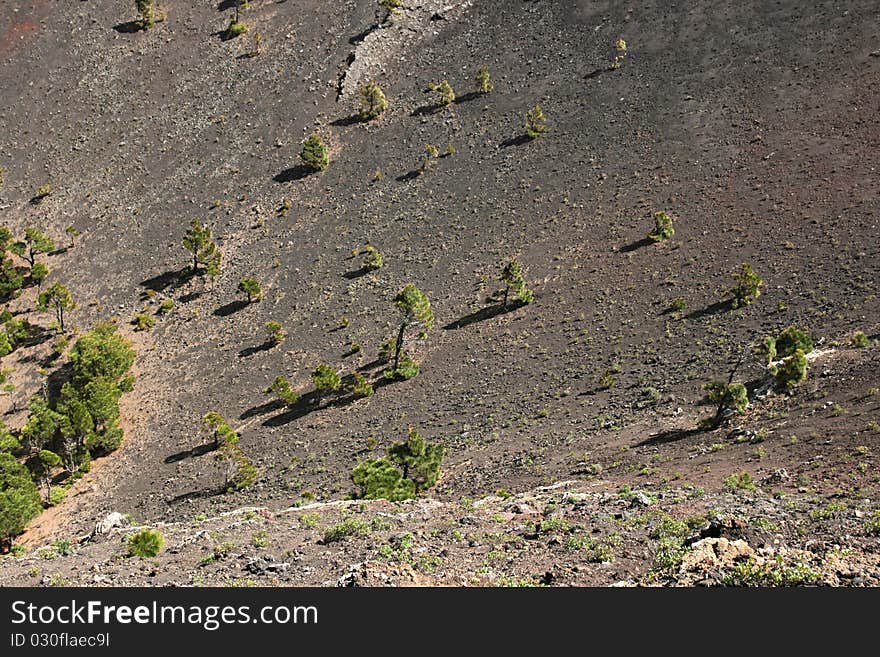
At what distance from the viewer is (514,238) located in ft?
281

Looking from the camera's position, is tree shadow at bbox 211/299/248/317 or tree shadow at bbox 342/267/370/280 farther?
tree shadow at bbox 211/299/248/317

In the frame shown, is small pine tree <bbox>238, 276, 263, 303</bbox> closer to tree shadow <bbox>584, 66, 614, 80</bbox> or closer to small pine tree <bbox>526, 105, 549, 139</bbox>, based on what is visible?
small pine tree <bbox>526, 105, 549, 139</bbox>

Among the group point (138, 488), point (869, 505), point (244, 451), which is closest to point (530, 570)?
point (869, 505)

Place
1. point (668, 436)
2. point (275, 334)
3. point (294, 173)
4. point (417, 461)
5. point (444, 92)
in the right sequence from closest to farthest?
point (417, 461)
point (668, 436)
point (275, 334)
point (294, 173)
point (444, 92)

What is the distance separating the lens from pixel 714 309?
217ft

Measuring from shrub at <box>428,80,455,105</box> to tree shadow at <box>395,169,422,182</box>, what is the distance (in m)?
13.9

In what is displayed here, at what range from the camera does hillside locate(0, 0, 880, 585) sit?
41.3 metres

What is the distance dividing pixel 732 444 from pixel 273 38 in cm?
10153

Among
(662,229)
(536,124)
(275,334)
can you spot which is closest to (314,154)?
(536,124)

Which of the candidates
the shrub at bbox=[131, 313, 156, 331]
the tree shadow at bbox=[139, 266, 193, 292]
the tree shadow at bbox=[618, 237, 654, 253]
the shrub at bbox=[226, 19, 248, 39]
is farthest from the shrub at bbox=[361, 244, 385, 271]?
the shrub at bbox=[226, 19, 248, 39]

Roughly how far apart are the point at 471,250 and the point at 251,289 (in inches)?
961

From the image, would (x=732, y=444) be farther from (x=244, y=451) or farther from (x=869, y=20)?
(x=869, y=20)

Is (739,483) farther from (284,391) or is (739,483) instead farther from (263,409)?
(263,409)

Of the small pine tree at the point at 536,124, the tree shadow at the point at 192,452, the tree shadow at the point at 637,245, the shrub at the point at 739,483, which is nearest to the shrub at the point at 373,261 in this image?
the tree shadow at the point at 637,245
